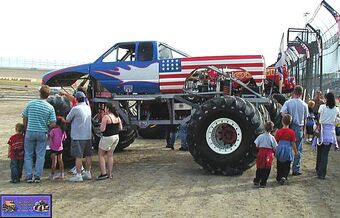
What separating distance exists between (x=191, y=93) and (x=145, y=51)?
149 cm

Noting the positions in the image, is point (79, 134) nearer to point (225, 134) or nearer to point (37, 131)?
point (37, 131)

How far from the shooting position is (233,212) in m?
6.28

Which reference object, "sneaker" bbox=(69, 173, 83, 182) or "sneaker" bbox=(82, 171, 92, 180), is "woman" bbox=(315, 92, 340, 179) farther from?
"sneaker" bbox=(69, 173, 83, 182)

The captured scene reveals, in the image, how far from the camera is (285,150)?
817cm

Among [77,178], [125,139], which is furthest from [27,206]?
[125,139]

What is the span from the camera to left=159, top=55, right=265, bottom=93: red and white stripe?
987 centimetres

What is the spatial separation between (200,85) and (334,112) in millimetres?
2763

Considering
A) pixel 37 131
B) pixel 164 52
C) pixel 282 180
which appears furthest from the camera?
pixel 164 52

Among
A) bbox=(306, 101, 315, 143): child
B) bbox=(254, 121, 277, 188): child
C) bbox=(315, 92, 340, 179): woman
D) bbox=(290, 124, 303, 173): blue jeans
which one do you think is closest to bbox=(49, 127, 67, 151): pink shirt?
bbox=(254, 121, 277, 188): child

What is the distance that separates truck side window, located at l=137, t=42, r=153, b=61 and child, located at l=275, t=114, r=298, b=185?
3.45m

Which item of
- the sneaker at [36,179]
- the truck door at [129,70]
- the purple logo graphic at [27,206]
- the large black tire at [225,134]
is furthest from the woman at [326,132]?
the purple logo graphic at [27,206]

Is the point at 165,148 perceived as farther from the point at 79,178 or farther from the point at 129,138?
the point at 79,178

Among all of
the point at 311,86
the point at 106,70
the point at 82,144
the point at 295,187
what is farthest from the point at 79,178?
the point at 311,86

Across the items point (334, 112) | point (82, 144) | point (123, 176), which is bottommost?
point (123, 176)
